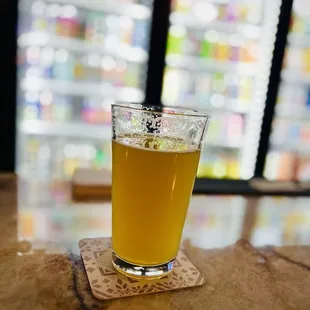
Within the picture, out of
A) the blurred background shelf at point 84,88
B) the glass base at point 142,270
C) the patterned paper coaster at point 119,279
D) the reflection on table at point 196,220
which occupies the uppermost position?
the blurred background shelf at point 84,88

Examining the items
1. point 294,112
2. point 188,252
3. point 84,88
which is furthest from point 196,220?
point 294,112

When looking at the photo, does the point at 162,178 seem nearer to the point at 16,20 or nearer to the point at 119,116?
the point at 119,116

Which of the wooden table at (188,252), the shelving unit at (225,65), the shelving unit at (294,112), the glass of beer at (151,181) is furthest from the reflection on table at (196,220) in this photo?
the shelving unit at (294,112)

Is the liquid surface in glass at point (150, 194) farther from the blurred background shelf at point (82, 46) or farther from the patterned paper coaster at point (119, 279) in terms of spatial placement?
the blurred background shelf at point (82, 46)

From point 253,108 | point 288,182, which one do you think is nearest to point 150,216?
point 288,182

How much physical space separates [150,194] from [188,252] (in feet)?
0.52

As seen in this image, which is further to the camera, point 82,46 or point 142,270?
point 82,46

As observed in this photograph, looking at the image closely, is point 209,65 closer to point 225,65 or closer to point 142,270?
point 225,65

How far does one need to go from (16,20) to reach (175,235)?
162 cm

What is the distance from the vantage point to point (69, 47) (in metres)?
2.17

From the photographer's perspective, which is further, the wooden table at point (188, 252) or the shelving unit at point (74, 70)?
the shelving unit at point (74, 70)

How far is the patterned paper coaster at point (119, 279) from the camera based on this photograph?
0.40 meters

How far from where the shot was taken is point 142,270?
0.44m

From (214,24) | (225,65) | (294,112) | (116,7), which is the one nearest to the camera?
(116,7)
